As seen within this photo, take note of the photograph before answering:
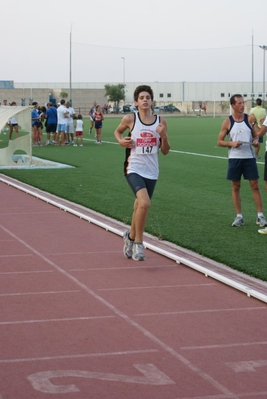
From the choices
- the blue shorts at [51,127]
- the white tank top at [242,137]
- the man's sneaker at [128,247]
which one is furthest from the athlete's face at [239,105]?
the blue shorts at [51,127]

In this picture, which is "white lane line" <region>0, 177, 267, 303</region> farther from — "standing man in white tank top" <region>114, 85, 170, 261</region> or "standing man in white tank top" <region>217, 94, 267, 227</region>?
"standing man in white tank top" <region>217, 94, 267, 227</region>

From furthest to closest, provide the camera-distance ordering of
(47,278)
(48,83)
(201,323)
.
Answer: (48,83)
(47,278)
(201,323)

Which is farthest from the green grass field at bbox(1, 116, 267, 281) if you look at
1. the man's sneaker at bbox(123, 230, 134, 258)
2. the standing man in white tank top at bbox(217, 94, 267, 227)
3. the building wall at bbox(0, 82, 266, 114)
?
the building wall at bbox(0, 82, 266, 114)

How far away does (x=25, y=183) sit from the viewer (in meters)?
18.1

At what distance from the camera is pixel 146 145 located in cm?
909

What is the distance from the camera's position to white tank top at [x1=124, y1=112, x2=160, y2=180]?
9070 mm

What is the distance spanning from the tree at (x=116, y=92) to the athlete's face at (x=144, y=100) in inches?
4298

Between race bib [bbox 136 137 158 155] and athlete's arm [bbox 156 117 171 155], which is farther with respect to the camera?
race bib [bbox 136 137 158 155]

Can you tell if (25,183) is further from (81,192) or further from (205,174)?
(205,174)

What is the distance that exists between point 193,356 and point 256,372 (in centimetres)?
53

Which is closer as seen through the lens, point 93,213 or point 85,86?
point 93,213

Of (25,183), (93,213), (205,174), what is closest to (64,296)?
(93,213)

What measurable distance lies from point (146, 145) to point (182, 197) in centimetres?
633

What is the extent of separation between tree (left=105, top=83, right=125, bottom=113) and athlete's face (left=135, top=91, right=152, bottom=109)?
10917 cm
